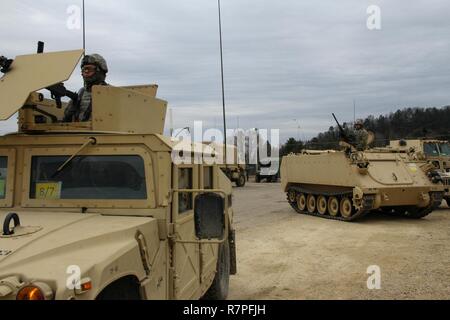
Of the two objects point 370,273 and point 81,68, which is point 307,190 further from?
point 81,68

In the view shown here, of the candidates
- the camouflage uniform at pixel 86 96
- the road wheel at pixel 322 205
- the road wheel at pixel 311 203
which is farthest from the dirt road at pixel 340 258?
the camouflage uniform at pixel 86 96

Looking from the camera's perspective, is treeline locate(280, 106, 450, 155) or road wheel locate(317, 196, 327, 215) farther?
treeline locate(280, 106, 450, 155)

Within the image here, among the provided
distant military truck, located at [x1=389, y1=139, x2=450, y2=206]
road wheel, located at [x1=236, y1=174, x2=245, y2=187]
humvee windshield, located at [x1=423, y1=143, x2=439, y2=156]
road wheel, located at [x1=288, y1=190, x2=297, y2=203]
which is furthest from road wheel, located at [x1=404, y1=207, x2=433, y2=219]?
road wheel, located at [x1=236, y1=174, x2=245, y2=187]

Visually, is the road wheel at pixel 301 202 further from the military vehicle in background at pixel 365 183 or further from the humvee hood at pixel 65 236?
the humvee hood at pixel 65 236

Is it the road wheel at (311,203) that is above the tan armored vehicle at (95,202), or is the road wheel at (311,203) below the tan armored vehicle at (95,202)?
below

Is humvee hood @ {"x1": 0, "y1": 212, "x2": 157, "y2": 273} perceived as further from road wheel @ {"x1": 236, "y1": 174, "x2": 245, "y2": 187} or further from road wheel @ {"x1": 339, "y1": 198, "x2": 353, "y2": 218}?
road wheel @ {"x1": 236, "y1": 174, "x2": 245, "y2": 187}

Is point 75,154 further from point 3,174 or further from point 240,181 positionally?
point 240,181

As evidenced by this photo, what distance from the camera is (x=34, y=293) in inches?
93.8

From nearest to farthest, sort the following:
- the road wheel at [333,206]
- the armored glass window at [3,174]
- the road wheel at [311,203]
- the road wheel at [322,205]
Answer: the armored glass window at [3,174] → the road wheel at [333,206] → the road wheel at [322,205] → the road wheel at [311,203]

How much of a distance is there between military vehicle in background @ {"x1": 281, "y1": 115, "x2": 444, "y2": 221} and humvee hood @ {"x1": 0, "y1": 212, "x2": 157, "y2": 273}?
10695 mm

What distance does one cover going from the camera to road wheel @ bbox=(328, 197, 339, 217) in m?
14.9

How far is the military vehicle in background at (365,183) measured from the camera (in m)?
13.6
